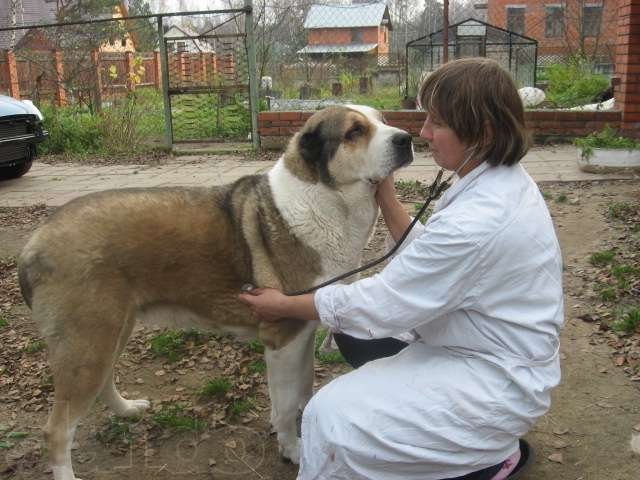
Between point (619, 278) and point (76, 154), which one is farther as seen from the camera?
point (76, 154)

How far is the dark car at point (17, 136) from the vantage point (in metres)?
9.46

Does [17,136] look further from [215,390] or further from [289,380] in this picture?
[289,380]

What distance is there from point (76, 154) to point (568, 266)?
983 centimetres

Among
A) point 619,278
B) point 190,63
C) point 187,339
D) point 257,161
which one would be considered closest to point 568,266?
point 619,278

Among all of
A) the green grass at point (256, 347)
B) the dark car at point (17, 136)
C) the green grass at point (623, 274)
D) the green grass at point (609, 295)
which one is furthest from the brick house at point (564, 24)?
the green grass at point (256, 347)

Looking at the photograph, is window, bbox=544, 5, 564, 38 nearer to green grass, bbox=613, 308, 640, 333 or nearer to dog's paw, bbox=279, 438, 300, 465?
green grass, bbox=613, 308, 640, 333

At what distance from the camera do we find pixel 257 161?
1040 centimetres

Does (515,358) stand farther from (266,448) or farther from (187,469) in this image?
(187,469)

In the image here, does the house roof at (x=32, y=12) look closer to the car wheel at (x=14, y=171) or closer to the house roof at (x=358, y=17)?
the house roof at (x=358, y=17)

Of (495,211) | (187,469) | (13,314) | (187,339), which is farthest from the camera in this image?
(13,314)

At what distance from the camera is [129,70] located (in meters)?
15.0

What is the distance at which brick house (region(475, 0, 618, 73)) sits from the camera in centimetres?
2148

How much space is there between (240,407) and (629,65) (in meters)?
7.70

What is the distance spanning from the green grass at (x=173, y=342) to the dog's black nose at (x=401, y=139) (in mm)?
Answer: 2198
